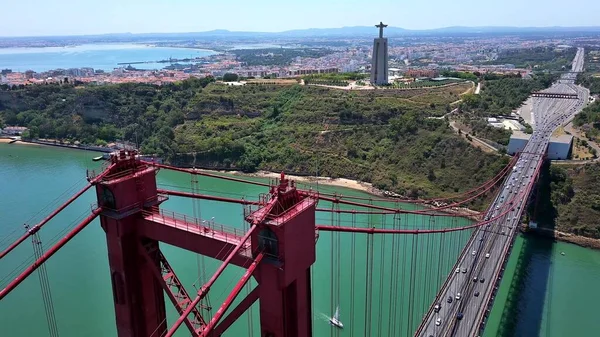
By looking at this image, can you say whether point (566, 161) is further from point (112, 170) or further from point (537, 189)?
point (112, 170)

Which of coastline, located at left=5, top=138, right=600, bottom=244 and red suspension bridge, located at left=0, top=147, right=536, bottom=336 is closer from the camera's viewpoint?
red suspension bridge, located at left=0, top=147, right=536, bottom=336

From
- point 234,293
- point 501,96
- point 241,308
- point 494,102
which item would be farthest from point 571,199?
point 234,293

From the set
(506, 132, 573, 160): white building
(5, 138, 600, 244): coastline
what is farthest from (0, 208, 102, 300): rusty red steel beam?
(506, 132, 573, 160): white building

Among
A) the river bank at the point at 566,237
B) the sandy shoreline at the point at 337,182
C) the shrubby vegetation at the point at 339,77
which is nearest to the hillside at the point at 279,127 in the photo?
the sandy shoreline at the point at 337,182

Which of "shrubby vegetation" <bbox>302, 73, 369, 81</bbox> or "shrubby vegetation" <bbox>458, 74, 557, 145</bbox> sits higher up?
"shrubby vegetation" <bbox>302, 73, 369, 81</bbox>

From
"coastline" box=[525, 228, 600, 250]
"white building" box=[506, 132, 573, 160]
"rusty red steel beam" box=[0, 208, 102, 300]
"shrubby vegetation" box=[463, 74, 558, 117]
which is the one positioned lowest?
"coastline" box=[525, 228, 600, 250]

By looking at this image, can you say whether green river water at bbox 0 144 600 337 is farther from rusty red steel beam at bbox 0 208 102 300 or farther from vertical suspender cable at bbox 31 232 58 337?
rusty red steel beam at bbox 0 208 102 300

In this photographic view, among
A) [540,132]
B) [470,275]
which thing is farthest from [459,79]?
[470,275]
